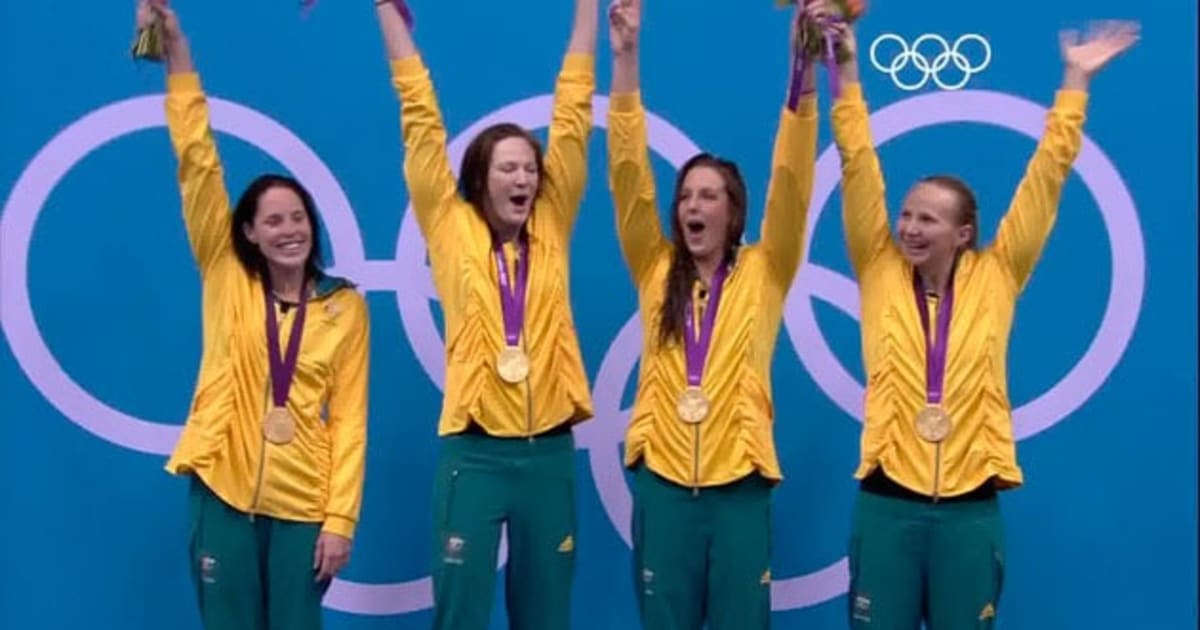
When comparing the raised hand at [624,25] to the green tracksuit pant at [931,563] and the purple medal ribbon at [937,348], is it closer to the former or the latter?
the purple medal ribbon at [937,348]

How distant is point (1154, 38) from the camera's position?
4324 mm

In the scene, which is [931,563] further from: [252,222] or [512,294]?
[252,222]

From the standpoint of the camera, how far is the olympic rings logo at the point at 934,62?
169 inches

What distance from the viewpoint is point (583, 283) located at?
4.36 m

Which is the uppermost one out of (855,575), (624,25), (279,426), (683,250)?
(624,25)

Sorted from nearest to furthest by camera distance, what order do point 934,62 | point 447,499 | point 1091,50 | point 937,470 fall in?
point 937,470, point 447,499, point 1091,50, point 934,62

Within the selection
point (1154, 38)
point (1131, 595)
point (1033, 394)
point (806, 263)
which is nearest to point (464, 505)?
point (806, 263)

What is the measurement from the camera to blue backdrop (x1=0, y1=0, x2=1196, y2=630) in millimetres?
4309

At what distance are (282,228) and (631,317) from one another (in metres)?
1.06

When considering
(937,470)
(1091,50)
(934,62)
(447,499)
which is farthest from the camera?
(934,62)

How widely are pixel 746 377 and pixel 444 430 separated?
683 millimetres

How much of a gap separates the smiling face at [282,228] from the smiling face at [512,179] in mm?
429

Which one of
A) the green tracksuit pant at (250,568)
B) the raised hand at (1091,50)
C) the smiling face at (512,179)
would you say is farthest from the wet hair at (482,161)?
the raised hand at (1091,50)

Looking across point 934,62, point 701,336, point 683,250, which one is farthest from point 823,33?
point 934,62
